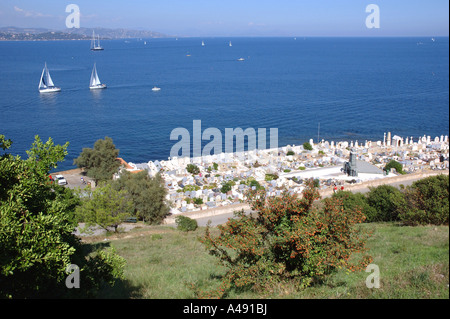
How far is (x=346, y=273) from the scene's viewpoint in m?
5.74

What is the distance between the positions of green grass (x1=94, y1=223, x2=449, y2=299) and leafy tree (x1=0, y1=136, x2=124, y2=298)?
1209 mm

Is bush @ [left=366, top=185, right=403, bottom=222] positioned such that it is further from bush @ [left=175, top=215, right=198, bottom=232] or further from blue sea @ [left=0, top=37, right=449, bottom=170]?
blue sea @ [left=0, top=37, right=449, bottom=170]

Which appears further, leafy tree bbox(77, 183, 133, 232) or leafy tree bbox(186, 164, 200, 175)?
leafy tree bbox(186, 164, 200, 175)

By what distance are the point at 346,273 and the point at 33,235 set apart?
4.23 m

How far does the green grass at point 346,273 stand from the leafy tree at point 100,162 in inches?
605

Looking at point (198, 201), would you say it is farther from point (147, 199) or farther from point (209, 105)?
point (209, 105)

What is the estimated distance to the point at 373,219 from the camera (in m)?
14.6

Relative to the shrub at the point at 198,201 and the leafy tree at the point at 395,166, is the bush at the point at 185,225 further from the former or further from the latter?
the leafy tree at the point at 395,166

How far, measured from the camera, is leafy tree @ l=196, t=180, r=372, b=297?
4883mm

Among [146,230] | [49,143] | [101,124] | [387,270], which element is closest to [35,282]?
[49,143]

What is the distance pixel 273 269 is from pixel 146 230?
1074 centimetres

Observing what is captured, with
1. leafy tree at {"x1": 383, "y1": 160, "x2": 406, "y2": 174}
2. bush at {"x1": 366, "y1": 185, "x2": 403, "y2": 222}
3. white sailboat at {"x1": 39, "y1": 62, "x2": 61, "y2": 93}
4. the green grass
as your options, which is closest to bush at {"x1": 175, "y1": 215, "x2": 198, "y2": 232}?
the green grass

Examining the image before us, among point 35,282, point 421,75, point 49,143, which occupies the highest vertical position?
point 421,75
